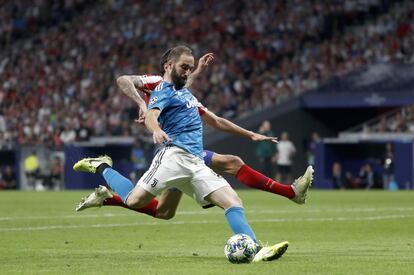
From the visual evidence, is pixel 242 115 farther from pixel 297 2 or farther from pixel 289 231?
pixel 289 231

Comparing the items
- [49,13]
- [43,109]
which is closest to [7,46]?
[49,13]

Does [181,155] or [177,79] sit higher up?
[177,79]

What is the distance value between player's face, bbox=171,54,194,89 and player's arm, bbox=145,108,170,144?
0.35 m

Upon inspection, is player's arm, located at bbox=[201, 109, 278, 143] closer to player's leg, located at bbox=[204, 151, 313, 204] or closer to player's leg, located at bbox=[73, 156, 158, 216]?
player's leg, located at bbox=[204, 151, 313, 204]

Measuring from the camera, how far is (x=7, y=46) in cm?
4634

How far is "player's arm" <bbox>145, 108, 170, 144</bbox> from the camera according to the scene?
9.90 metres

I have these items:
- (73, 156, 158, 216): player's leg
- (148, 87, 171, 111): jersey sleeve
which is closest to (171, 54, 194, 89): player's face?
(148, 87, 171, 111): jersey sleeve

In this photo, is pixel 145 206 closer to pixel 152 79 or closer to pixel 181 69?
pixel 152 79

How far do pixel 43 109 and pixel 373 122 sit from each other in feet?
39.9

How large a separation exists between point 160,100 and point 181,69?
0.35 m

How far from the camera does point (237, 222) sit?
10.3m

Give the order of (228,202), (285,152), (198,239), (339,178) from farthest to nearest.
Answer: (285,152)
(339,178)
(198,239)
(228,202)

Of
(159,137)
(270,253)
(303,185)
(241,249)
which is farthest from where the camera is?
(303,185)

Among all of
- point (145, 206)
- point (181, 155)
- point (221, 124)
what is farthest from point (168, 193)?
point (181, 155)
